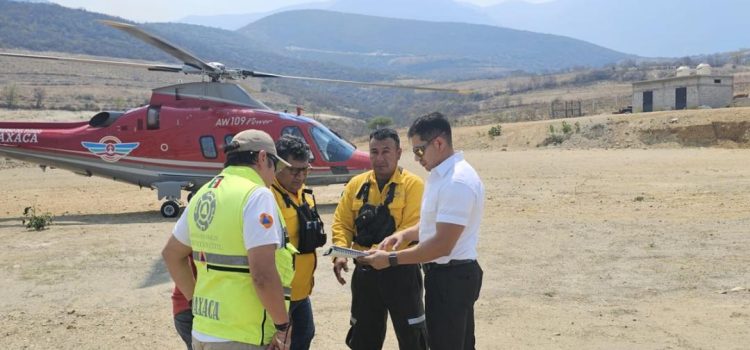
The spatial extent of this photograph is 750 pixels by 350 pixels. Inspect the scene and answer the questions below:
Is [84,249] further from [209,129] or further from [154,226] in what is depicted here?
[209,129]

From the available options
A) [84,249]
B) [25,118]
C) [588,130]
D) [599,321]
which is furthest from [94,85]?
[599,321]

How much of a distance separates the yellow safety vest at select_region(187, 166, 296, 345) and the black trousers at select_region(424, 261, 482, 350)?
1114mm

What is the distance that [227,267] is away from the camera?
3.18 meters

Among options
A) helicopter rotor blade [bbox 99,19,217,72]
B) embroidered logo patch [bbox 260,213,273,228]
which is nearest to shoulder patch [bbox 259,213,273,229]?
embroidered logo patch [bbox 260,213,273,228]

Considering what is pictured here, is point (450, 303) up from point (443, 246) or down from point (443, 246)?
down

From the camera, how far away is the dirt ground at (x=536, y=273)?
6.10 meters

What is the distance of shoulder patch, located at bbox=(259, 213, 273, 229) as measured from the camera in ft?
10.2

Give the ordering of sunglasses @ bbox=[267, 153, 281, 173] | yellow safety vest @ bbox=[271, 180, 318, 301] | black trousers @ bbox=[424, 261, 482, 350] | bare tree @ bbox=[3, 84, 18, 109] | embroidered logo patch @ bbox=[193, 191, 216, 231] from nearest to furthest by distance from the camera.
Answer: embroidered logo patch @ bbox=[193, 191, 216, 231] < sunglasses @ bbox=[267, 153, 281, 173] < black trousers @ bbox=[424, 261, 482, 350] < yellow safety vest @ bbox=[271, 180, 318, 301] < bare tree @ bbox=[3, 84, 18, 109]

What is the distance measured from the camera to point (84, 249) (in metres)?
10.0

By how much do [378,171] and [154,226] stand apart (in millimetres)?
8516

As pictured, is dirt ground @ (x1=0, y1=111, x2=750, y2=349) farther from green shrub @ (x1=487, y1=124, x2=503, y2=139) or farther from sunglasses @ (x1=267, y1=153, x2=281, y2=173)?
green shrub @ (x1=487, y1=124, x2=503, y2=139)

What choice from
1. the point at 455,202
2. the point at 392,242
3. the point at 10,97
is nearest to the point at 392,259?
the point at 392,242

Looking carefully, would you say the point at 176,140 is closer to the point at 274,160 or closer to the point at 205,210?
the point at 274,160

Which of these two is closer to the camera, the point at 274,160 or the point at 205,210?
the point at 205,210
